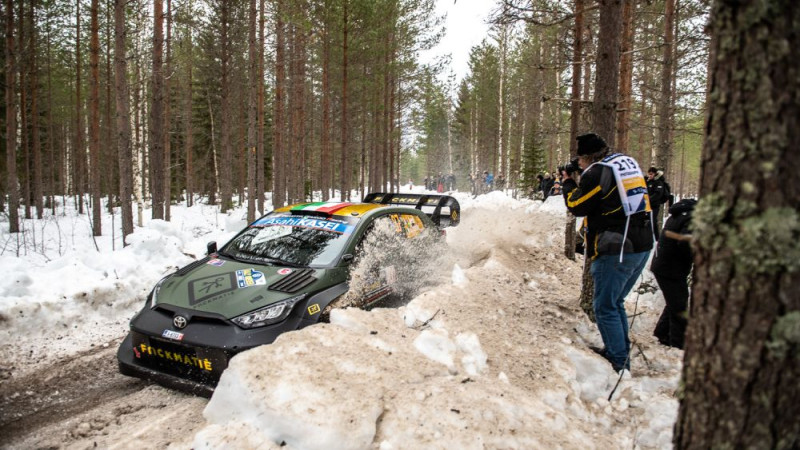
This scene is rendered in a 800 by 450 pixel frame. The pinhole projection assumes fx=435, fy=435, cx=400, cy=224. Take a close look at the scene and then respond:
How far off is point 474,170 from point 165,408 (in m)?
31.5

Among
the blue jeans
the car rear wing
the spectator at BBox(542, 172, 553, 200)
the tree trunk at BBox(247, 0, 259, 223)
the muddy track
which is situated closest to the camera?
the muddy track

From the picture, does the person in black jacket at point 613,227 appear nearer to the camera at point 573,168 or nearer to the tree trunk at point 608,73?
the camera at point 573,168

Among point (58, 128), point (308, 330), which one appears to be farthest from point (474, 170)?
point (308, 330)

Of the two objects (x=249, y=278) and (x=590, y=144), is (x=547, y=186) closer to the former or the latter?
(x=590, y=144)

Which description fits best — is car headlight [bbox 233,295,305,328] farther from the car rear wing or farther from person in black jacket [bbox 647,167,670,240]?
person in black jacket [bbox 647,167,670,240]

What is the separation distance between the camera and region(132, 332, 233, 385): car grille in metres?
3.54

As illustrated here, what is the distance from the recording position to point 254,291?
4.04m

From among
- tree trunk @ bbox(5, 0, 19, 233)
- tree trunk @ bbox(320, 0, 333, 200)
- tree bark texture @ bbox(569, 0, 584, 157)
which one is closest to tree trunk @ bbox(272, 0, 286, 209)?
tree trunk @ bbox(320, 0, 333, 200)

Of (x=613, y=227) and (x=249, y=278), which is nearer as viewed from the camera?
(x=613, y=227)

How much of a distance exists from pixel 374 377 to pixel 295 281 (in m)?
1.57

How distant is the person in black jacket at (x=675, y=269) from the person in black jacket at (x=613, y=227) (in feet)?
2.74

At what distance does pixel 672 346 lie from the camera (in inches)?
176

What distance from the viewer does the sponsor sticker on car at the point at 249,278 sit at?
416 centimetres

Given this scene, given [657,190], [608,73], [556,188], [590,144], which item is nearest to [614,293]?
[590,144]
